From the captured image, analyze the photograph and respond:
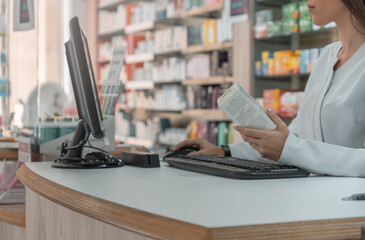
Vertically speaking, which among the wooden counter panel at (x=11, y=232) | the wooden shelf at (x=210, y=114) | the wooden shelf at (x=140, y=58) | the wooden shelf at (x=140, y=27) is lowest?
the wooden counter panel at (x=11, y=232)

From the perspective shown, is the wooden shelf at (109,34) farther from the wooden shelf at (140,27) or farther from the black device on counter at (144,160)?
the black device on counter at (144,160)

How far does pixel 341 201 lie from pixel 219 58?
15.9 feet

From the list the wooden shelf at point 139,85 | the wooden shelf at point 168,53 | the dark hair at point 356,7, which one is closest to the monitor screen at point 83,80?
the dark hair at point 356,7

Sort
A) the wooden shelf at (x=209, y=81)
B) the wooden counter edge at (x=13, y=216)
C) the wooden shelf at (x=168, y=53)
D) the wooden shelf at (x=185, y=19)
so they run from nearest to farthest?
the wooden counter edge at (x=13, y=216) < the wooden shelf at (x=209, y=81) < the wooden shelf at (x=185, y=19) < the wooden shelf at (x=168, y=53)

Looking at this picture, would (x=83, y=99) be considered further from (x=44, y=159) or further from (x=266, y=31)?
(x=266, y=31)

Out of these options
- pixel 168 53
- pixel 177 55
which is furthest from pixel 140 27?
pixel 177 55

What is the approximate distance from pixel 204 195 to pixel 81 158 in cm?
76

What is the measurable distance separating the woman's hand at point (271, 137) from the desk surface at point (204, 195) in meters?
0.13

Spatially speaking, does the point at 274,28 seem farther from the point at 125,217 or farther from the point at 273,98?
the point at 125,217

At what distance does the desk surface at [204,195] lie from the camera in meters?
0.92

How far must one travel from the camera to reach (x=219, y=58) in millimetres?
5867

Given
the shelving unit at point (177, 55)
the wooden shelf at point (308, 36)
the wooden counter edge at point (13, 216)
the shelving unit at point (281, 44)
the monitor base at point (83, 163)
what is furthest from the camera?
the shelving unit at point (177, 55)

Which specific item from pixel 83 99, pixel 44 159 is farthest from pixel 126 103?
pixel 83 99

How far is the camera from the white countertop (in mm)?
925
